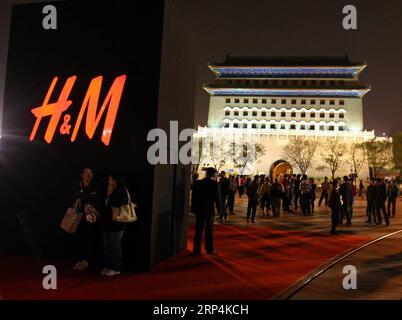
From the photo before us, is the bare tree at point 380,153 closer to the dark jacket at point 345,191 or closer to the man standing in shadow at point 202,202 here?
the dark jacket at point 345,191

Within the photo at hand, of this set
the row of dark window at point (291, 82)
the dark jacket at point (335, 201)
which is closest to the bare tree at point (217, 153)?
the row of dark window at point (291, 82)

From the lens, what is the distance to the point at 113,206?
5375mm

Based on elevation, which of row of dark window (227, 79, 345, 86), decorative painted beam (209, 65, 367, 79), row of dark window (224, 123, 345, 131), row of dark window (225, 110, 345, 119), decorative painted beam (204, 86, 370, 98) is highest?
decorative painted beam (209, 65, 367, 79)

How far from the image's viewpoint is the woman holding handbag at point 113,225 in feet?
17.7

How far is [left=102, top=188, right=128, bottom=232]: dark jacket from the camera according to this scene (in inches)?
211

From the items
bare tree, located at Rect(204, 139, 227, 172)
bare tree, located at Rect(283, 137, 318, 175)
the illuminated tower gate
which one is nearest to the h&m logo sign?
bare tree, located at Rect(204, 139, 227, 172)

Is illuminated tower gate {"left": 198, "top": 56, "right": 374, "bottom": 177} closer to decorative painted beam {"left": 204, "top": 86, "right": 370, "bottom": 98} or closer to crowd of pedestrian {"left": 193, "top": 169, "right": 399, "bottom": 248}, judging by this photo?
decorative painted beam {"left": 204, "top": 86, "right": 370, "bottom": 98}

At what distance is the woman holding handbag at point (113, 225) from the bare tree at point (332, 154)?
5054 centimetres

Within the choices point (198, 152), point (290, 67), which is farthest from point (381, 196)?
point (290, 67)

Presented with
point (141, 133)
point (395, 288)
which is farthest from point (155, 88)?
point (395, 288)

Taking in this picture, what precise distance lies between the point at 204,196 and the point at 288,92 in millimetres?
57597

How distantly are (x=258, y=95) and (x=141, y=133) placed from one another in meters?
58.6

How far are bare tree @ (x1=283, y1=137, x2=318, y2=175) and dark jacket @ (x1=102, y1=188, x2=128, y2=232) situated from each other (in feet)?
164
